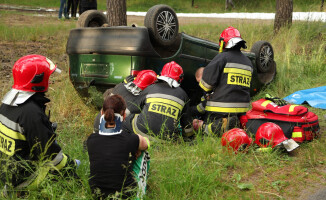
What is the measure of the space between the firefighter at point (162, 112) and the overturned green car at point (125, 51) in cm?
50

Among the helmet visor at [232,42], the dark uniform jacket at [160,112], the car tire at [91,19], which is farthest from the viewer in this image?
the car tire at [91,19]

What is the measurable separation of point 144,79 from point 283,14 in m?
6.55

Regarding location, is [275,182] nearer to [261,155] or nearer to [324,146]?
[261,155]

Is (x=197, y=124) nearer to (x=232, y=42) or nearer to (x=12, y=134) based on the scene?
(x=232, y=42)

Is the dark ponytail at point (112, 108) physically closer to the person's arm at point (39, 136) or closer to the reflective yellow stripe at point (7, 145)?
the person's arm at point (39, 136)

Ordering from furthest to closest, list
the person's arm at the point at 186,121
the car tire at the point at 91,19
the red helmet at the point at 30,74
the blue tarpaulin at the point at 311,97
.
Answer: the blue tarpaulin at the point at 311,97
the car tire at the point at 91,19
the person's arm at the point at 186,121
the red helmet at the point at 30,74

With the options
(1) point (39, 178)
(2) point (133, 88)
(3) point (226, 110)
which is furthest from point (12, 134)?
(3) point (226, 110)

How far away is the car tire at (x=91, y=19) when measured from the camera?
216 inches

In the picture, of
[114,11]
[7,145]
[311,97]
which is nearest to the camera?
[7,145]

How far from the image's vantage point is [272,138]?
12.5 ft

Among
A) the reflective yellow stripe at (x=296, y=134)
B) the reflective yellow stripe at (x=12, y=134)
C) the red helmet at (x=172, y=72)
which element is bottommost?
the reflective yellow stripe at (x=296, y=134)

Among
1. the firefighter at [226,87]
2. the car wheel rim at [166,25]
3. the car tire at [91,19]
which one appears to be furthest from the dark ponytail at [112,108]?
the car tire at [91,19]

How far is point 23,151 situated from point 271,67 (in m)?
5.26

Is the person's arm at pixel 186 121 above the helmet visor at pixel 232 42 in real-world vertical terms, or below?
below
